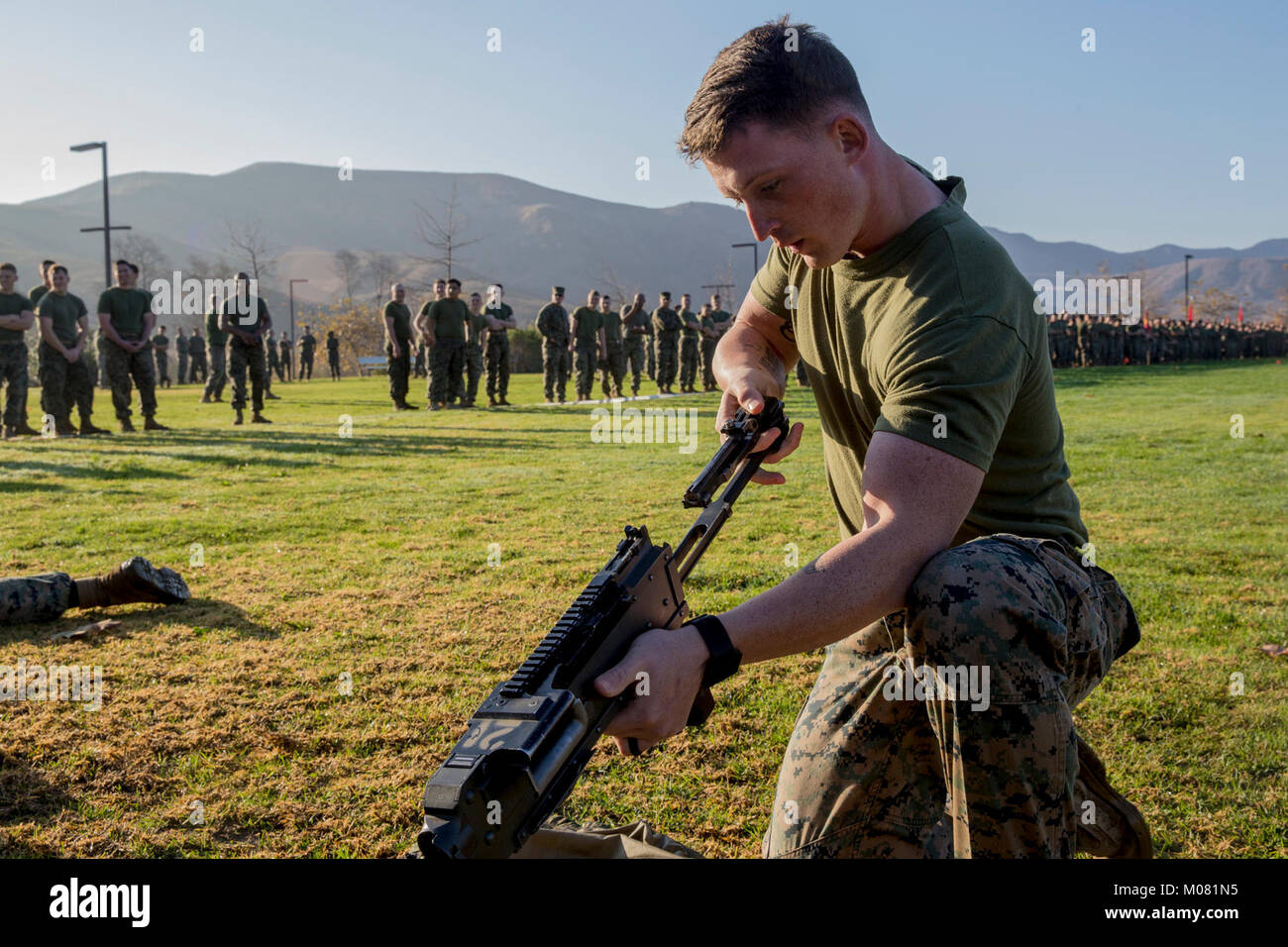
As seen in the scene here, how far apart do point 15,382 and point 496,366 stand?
1055cm

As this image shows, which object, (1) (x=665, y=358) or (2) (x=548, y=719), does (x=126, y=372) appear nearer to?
(1) (x=665, y=358)

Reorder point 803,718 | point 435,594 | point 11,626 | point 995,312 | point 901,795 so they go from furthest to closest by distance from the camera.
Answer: point 435,594 → point 11,626 → point 803,718 → point 901,795 → point 995,312

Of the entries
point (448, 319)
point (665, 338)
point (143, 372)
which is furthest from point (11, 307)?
point (665, 338)

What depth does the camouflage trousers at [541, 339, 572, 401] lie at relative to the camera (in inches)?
1014

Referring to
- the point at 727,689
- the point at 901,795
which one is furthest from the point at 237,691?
the point at 901,795

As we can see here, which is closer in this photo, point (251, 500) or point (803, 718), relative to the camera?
point (803, 718)

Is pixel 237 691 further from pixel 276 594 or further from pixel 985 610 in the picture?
pixel 985 610

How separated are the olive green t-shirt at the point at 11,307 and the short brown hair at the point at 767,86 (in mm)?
17363

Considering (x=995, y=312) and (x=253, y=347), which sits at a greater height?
(x=253, y=347)

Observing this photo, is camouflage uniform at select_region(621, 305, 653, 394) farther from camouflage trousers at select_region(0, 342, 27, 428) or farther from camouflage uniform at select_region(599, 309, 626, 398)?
camouflage trousers at select_region(0, 342, 27, 428)

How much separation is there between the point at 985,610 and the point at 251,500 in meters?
8.90

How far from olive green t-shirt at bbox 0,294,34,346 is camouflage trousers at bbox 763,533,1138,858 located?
17.6 metres

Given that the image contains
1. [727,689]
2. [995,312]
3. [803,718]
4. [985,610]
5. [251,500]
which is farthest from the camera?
[251,500]

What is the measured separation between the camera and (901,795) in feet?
8.52
